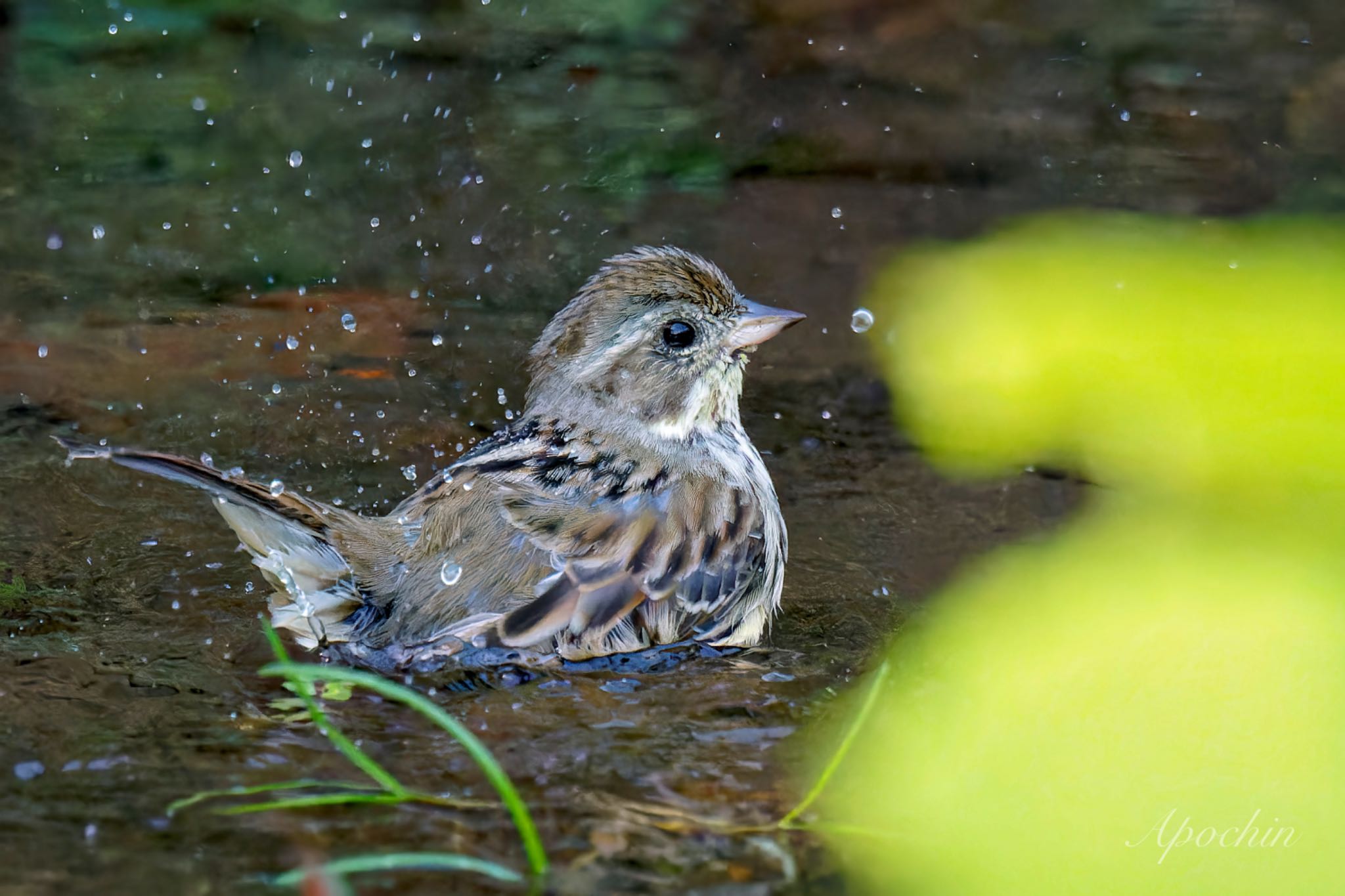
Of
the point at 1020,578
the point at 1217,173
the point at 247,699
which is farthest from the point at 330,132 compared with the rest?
the point at 1020,578

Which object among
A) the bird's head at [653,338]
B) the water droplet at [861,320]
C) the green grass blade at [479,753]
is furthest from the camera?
the water droplet at [861,320]

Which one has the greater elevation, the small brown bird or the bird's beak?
the bird's beak

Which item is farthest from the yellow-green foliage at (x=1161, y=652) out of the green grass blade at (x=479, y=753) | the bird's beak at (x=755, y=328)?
the bird's beak at (x=755, y=328)

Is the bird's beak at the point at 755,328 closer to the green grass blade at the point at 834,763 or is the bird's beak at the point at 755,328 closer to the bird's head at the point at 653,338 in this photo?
the bird's head at the point at 653,338

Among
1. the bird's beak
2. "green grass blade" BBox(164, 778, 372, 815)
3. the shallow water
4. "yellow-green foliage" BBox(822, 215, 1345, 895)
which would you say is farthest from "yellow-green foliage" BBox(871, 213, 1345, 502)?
"green grass blade" BBox(164, 778, 372, 815)

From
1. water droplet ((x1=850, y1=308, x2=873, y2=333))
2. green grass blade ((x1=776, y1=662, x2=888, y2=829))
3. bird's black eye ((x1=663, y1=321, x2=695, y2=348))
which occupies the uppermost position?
bird's black eye ((x1=663, y1=321, x2=695, y2=348))

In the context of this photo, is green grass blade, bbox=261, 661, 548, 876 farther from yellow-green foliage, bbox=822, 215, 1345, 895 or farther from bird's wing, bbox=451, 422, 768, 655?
bird's wing, bbox=451, 422, 768, 655
